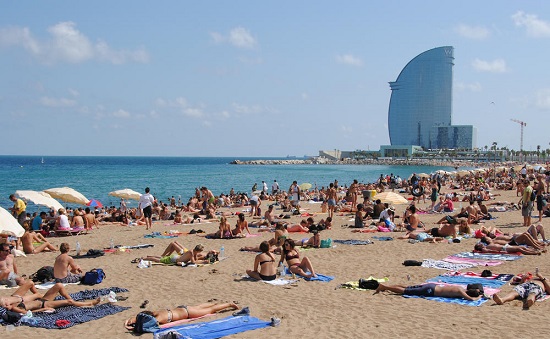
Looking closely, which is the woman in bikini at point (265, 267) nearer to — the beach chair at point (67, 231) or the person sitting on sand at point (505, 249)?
the person sitting on sand at point (505, 249)

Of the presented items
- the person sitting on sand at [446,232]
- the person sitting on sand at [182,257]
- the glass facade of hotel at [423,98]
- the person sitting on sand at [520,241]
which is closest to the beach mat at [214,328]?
the person sitting on sand at [182,257]

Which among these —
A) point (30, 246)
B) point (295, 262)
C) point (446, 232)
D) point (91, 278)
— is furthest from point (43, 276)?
point (446, 232)

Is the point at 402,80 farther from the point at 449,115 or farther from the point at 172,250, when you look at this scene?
the point at 172,250

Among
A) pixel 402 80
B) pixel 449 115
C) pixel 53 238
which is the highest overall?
pixel 402 80

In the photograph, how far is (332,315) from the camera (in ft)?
21.6

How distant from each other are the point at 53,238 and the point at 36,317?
8.47 meters

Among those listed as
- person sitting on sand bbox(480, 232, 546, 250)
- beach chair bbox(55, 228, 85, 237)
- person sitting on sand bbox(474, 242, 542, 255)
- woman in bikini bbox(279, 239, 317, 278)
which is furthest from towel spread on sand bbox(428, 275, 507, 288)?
beach chair bbox(55, 228, 85, 237)

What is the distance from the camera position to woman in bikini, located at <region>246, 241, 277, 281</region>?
339 inches

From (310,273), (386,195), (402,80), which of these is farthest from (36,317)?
(402,80)

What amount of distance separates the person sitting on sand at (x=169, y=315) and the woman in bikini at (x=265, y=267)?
181cm

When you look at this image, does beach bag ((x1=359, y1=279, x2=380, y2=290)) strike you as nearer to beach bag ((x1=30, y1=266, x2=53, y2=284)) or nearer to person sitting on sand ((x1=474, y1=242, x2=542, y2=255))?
person sitting on sand ((x1=474, y1=242, x2=542, y2=255))

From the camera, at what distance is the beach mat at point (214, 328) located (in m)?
5.51

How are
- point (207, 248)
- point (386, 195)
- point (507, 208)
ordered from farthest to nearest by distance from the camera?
1. point (386, 195)
2. point (507, 208)
3. point (207, 248)

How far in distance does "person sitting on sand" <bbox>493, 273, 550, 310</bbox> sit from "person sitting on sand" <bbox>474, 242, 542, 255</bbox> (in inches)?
123
